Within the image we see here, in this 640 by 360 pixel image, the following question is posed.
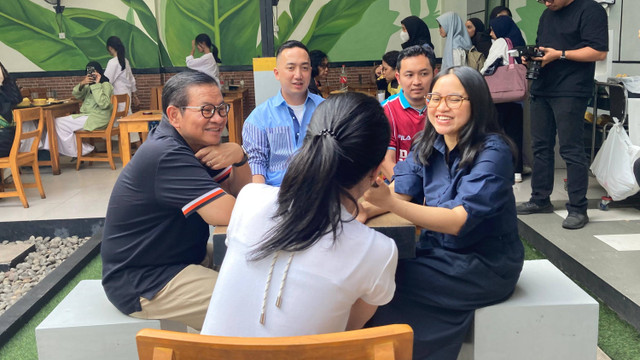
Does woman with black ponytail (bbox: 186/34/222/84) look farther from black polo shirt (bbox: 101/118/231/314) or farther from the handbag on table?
black polo shirt (bbox: 101/118/231/314)

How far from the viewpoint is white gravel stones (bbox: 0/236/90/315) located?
4.00 metres

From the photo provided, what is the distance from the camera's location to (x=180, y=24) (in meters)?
10.2

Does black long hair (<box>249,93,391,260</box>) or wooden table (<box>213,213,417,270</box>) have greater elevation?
black long hair (<box>249,93,391,260</box>)

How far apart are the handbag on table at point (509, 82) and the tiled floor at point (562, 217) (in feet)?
2.45

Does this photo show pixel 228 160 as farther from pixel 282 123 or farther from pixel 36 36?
pixel 36 36

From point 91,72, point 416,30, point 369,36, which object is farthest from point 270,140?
point 369,36

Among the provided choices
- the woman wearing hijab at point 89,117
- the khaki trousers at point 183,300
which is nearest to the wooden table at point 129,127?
the woman wearing hijab at point 89,117

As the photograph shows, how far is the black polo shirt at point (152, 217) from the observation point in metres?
1.90

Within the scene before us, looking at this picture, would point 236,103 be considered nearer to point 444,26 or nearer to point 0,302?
point 444,26

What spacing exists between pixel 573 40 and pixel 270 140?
205cm

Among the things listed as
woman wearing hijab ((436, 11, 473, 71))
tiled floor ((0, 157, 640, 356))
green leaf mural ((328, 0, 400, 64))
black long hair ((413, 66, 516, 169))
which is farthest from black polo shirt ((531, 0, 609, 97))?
green leaf mural ((328, 0, 400, 64))

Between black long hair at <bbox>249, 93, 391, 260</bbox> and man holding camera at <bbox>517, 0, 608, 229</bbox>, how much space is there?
9.17 feet

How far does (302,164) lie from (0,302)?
3.27 m

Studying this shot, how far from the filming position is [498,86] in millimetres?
5027
